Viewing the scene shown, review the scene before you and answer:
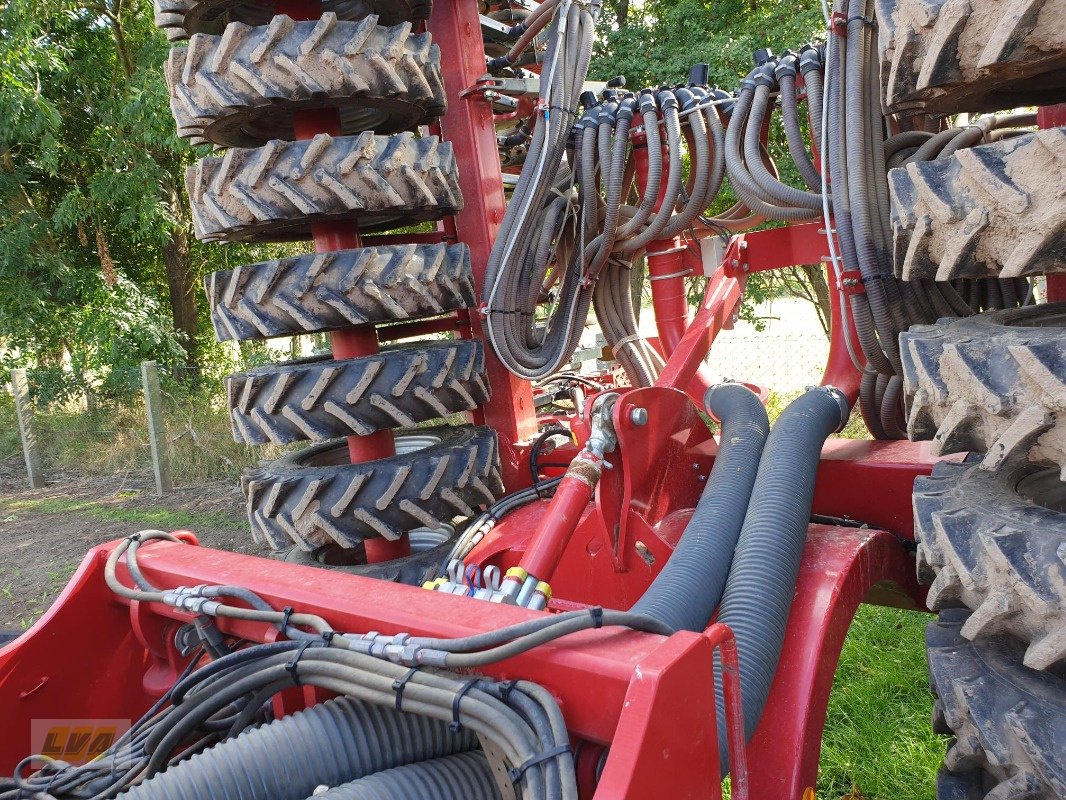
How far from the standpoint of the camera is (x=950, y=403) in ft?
4.89

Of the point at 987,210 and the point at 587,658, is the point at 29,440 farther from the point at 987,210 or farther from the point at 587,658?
the point at 987,210

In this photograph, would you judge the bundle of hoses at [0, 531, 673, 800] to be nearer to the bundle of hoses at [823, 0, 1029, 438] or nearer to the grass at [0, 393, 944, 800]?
the bundle of hoses at [823, 0, 1029, 438]

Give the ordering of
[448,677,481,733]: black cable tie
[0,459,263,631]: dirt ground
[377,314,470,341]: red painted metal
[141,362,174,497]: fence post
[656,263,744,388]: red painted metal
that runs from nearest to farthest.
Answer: [448,677,481,733]: black cable tie < [656,263,744,388]: red painted metal < [377,314,470,341]: red painted metal < [0,459,263,631]: dirt ground < [141,362,174,497]: fence post

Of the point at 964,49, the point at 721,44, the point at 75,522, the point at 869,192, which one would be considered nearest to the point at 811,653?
the point at 964,49

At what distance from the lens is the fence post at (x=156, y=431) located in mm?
8430

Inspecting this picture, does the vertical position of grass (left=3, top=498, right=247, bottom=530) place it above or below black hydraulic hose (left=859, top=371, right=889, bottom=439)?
below

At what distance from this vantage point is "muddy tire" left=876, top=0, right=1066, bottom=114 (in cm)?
127

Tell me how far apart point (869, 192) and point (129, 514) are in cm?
706

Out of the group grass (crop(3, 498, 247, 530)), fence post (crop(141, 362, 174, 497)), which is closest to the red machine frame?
grass (crop(3, 498, 247, 530))

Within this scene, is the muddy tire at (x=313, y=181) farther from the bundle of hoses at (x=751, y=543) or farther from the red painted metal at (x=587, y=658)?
the bundle of hoses at (x=751, y=543)

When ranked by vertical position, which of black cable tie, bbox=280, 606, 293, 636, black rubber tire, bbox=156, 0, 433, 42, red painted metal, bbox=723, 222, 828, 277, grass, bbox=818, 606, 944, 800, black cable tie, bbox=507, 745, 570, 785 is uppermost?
black rubber tire, bbox=156, 0, 433, 42

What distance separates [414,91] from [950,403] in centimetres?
175

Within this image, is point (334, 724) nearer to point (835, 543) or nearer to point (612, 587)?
point (612, 587)

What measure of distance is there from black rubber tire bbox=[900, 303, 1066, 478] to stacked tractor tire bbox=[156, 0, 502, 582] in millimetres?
1385
